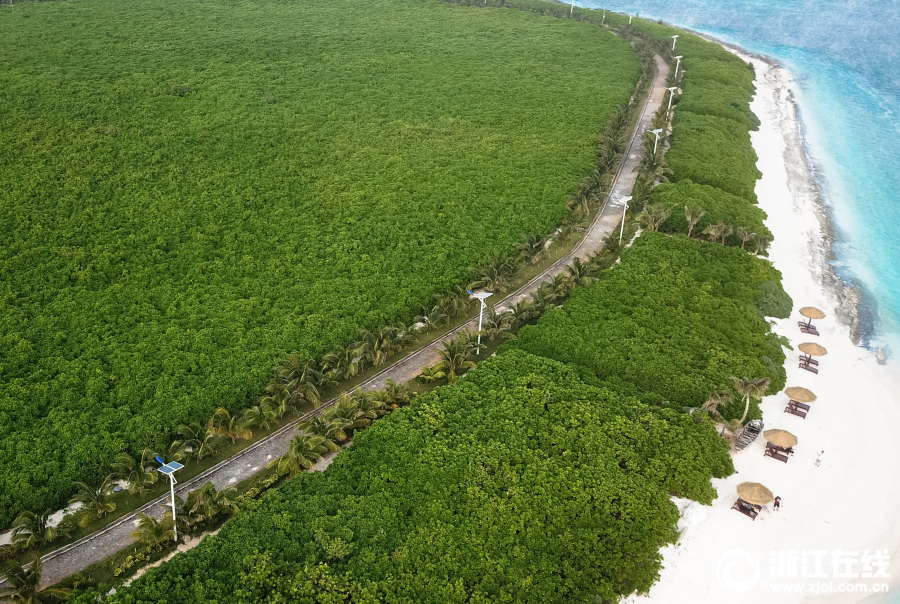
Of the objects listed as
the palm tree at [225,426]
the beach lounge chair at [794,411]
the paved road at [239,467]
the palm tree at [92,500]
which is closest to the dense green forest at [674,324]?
the beach lounge chair at [794,411]

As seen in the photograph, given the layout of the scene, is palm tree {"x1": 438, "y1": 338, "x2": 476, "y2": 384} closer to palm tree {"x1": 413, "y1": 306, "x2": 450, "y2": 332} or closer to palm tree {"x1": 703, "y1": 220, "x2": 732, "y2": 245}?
palm tree {"x1": 413, "y1": 306, "x2": 450, "y2": 332}

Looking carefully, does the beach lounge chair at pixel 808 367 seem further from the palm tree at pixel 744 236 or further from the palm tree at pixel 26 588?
the palm tree at pixel 26 588

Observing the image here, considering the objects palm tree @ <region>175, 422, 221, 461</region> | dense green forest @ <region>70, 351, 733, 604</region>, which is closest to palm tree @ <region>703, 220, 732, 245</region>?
dense green forest @ <region>70, 351, 733, 604</region>

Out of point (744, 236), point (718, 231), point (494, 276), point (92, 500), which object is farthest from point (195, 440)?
point (744, 236)

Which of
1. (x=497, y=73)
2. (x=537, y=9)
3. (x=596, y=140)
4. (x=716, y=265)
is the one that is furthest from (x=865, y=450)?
(x=537, y=9)

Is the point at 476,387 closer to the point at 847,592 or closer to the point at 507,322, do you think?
the point at 507,322

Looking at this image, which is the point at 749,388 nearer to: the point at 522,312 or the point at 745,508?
the point at 745,508
